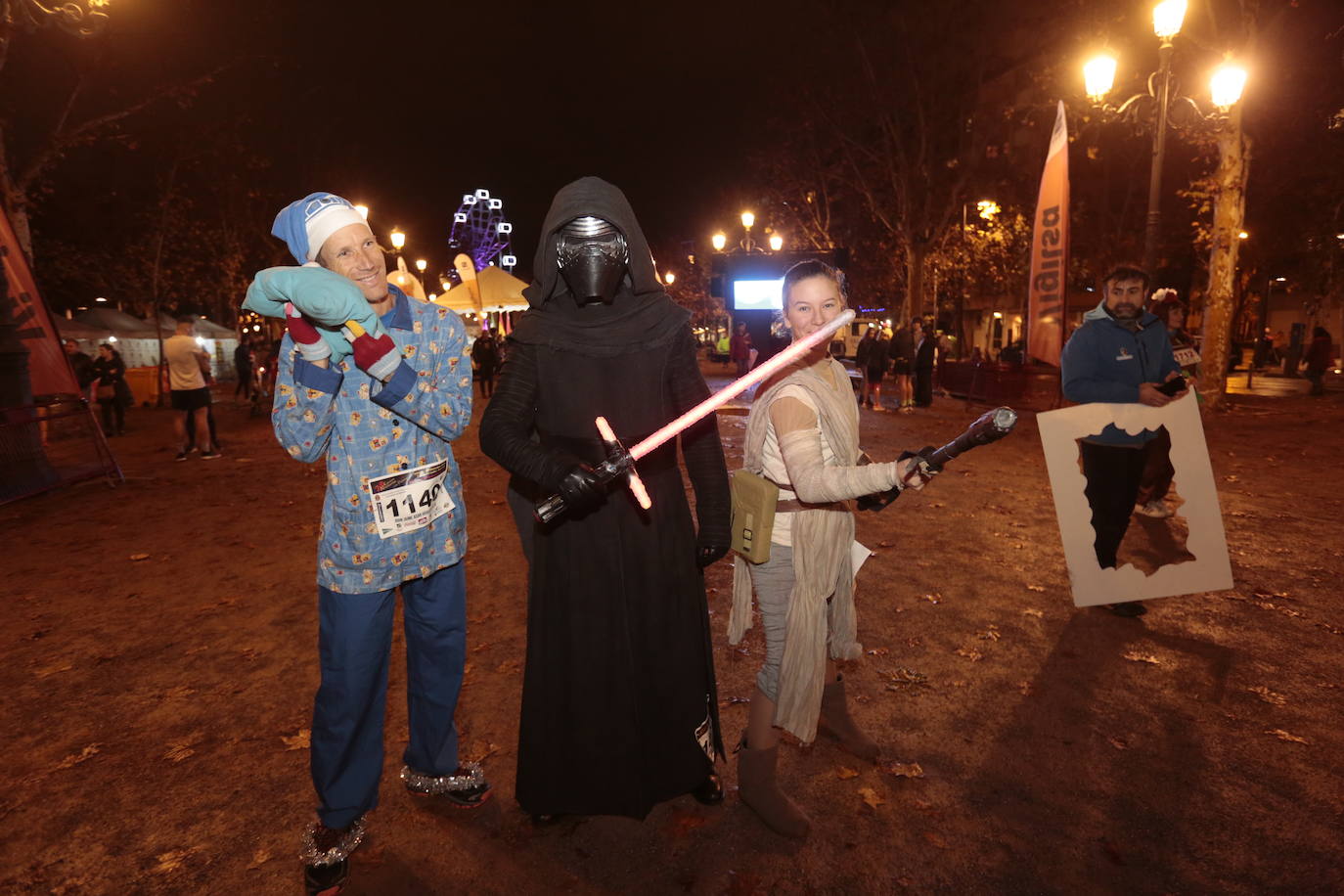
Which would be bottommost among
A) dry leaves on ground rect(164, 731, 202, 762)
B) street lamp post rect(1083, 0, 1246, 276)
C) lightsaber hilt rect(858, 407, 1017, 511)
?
dry leaves on ground rect(164, 731, 202, 762)

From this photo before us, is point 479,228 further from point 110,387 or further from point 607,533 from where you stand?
point 607,533

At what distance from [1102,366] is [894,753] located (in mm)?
3147

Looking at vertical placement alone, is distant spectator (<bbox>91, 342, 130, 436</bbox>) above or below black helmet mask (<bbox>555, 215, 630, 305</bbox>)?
below

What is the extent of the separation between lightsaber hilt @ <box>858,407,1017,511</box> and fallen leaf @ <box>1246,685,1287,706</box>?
10.3 feet

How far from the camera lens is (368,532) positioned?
A: 261 centimetres

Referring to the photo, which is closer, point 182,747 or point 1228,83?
point 182,747

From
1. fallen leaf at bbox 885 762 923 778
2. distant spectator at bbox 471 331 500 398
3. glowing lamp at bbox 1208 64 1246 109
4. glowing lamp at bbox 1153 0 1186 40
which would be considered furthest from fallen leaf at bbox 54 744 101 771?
distant spectator at bbox 471 331 500 398

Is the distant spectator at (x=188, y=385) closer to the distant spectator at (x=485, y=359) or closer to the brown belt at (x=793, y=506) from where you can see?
the distant spectator at (x=485, y=359)

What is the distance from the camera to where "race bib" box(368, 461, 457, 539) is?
2629 millimetres

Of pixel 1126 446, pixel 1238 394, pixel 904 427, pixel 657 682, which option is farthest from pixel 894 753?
pixel 1238 394

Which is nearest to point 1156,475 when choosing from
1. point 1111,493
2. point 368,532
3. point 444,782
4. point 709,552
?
point 1111,493

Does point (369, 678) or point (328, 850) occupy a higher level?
point (369, 678)

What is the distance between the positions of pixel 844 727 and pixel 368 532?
2.45m

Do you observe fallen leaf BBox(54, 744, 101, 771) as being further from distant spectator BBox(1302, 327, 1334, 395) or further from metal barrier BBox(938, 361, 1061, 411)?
distant spectator BBox(1302, 327, 1334, 395)
